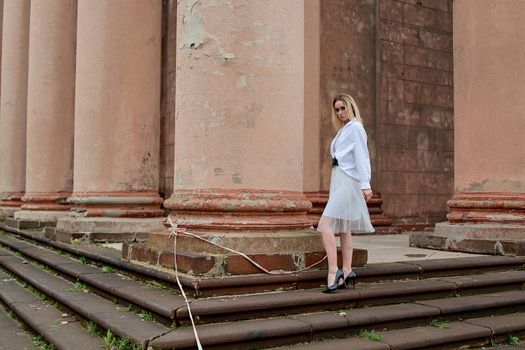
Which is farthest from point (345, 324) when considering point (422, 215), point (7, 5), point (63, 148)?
point (7, 5)

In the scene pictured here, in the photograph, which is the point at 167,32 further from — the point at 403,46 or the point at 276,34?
the point at 276,34

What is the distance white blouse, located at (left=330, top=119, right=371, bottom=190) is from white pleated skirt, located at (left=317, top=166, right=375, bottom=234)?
0.07 metres

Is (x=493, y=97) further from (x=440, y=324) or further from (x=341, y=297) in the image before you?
(x=341, y=297)

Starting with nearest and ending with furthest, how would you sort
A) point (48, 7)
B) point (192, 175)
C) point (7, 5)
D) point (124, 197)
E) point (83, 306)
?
point (83, 306) < point (192, 175) < point (124, 197) < point (48, 7) < point (7, 5)

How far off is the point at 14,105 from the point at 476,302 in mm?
14242

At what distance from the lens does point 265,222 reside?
567 cm

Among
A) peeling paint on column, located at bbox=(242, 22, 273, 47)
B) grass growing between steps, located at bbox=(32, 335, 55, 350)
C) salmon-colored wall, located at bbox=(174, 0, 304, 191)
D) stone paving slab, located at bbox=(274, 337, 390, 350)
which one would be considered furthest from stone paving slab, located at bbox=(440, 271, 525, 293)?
grass growing between steps, located at bbox=(32, 335, 55, 350)

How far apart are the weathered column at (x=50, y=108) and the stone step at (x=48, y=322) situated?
5653 millimetres

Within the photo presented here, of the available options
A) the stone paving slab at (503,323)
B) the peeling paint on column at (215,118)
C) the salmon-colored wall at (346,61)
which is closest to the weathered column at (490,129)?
the stone paving slab at (503,323)

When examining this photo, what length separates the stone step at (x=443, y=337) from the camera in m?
4.43

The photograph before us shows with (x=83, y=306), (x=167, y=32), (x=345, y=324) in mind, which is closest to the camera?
(x=345, y=324)

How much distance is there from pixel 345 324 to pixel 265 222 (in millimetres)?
1395

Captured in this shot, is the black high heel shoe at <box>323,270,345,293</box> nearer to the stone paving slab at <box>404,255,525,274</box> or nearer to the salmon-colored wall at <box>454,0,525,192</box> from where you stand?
the stone paving slab at <box>404,255,525,274</box>

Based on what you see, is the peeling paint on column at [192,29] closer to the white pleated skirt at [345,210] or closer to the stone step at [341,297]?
the white pleated skirt at [345,210]
